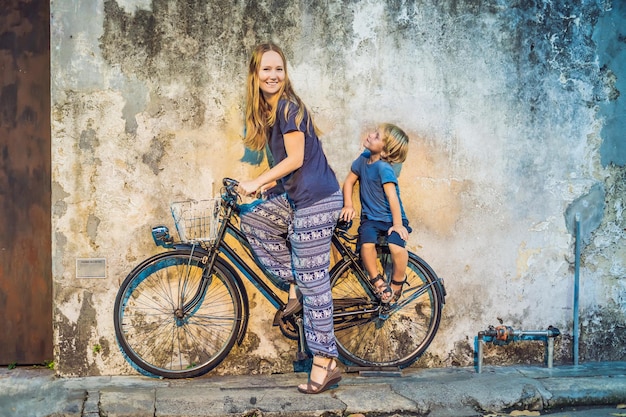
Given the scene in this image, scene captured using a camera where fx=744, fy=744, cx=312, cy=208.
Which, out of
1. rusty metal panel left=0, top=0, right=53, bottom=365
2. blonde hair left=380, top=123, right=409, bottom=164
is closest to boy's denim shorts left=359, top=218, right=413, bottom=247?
blonde hair left=380, top=123, right=409, bottom=164

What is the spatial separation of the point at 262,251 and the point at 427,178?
1545mm

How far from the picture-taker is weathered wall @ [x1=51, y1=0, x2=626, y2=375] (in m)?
5.86

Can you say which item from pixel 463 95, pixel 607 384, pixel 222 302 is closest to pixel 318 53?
pixel 463 95

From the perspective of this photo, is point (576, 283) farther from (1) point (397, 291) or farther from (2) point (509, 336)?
(1) point (397, 291)

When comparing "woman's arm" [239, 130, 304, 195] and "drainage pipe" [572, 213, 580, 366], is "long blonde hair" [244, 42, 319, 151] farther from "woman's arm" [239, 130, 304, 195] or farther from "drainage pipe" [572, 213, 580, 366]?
"drainage pipe" [572, 213, 580, 366]

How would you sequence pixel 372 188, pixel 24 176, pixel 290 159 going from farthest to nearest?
pixel 24 176 → pixel 372 188 → pixel 290 159

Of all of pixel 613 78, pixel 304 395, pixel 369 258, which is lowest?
pixel 304 395

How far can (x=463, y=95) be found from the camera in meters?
6.27

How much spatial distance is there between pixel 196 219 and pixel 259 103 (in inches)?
41.1

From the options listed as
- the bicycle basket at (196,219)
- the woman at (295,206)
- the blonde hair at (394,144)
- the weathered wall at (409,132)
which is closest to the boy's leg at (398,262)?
the weathered wall at (409,132)

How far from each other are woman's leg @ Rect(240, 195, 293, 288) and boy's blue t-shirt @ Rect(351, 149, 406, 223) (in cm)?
67

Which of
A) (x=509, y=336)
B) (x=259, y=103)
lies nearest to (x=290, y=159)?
(x=259, y=103)

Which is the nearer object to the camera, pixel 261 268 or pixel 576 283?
pixel 261 268

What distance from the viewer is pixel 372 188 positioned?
235 inches
